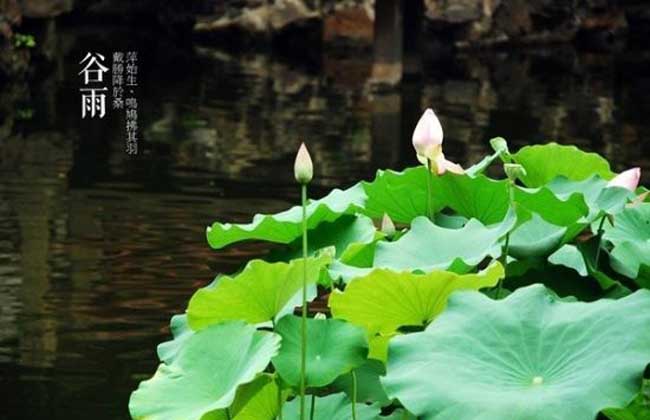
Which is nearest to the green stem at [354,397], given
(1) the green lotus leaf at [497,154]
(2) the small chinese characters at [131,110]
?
(1) the green lotus leaf at [497,154]

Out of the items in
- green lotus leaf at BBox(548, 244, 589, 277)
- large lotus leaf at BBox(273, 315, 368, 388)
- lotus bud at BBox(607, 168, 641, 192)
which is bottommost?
large lotus leaf at BBox(273, 315, 368, 388)

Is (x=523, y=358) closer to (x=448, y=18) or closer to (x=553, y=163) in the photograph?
(x=553, y=163)

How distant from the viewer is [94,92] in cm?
1880

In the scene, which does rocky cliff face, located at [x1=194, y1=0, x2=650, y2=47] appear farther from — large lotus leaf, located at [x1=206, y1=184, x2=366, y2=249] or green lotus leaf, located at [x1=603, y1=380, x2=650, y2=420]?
green lotus leaf, located at [x1=603, y1=380, x2=650, y2=420]

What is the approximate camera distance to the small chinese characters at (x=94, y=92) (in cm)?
1694

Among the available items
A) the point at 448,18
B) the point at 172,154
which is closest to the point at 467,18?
the point at 448,18

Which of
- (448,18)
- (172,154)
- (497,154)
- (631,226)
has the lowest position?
(172,154)

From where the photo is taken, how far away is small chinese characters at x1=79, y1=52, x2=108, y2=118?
55.6 feet

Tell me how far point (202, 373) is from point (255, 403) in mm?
78

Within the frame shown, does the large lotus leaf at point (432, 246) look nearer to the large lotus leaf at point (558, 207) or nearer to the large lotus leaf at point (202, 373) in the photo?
the large lotus leaf at point (558, 207)

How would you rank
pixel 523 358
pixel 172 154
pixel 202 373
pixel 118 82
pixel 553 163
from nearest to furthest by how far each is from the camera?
1. pixel 523 358
2. pixel 202 373
3. pixel 553 163
4. pixel 172 154
5. pixel 118 82

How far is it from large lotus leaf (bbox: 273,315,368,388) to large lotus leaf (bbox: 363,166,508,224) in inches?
18.0

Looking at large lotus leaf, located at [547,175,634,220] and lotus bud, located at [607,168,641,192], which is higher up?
lotus bud, located at [607,168,641,192]

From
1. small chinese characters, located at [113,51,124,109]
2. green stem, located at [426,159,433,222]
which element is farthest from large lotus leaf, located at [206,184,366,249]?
small chinese characters, located at [113,51,124,109]
